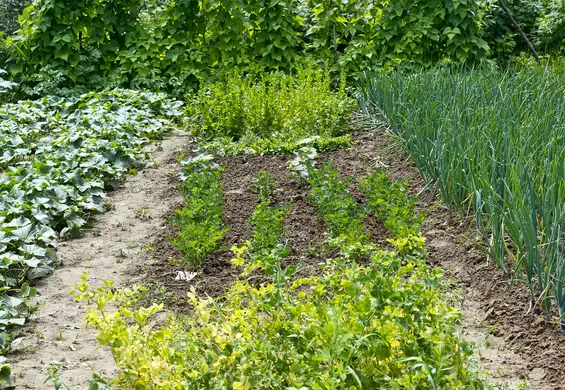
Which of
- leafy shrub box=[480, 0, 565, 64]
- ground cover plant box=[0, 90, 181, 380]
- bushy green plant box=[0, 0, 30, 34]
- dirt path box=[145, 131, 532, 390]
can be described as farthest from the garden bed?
bushy green plant box=[0, 0, 30, 34]

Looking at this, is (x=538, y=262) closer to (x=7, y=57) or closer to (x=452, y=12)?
(x=452, y=12)

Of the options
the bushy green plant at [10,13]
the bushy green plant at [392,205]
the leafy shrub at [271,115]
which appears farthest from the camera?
the bushy green plant at [10,13]

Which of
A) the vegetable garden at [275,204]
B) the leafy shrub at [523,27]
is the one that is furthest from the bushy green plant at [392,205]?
the leafy shrub at [523,27]

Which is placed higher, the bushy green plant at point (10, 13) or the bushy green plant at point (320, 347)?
the bushy green plant at point (320, 347)

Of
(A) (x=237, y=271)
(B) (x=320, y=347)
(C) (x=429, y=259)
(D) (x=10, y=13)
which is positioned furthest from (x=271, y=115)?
(D) (x=10, y=13)

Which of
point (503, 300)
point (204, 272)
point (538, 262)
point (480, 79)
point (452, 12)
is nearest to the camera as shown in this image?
point (538, 262)

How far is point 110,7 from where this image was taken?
361 inches

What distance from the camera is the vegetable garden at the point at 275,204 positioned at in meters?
2.75

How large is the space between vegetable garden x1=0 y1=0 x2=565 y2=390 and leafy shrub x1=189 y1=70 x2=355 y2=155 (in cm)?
A: 2

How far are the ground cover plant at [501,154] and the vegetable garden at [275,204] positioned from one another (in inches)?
0.9

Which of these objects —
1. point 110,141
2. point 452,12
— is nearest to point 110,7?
point 110,141

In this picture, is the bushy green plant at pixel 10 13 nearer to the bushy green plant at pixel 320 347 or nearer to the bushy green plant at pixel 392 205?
the bushy green plant at pixel 392 205

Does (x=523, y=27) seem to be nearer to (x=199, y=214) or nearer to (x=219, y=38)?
(x=219, y=38)

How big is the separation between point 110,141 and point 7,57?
3.45 m
